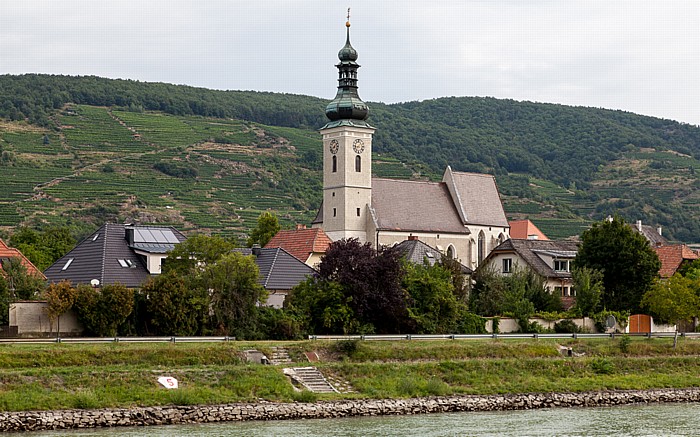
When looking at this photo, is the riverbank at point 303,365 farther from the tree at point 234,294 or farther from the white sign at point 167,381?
the tree at point 234,294

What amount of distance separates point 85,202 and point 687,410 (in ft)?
281

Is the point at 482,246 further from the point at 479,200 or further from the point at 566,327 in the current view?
the point at 566,327

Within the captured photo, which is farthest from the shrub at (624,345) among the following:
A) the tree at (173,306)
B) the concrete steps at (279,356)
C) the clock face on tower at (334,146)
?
the clock face on tower at (334,146)

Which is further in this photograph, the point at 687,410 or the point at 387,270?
the point at 387,270

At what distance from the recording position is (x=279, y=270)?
5947cm

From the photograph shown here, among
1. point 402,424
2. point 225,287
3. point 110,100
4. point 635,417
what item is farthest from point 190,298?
point 110,100

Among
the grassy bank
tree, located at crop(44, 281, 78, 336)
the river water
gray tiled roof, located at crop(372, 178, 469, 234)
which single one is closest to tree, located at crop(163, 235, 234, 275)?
tree, located at crop(44, 281, 78, 336)

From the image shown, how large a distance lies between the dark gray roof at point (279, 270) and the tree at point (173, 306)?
741 centimetres

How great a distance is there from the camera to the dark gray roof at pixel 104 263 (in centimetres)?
5641

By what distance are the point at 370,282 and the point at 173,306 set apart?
901cm

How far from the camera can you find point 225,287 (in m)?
50.9

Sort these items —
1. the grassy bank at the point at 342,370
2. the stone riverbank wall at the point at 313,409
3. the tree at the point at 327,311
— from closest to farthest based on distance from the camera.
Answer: the stone riverbank wall at the point at 313,409
the grassy bank at the point at 342,370
the tree at the point at 327,311

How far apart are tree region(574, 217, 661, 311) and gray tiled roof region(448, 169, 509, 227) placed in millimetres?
21558

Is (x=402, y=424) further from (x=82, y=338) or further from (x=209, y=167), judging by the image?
(x=209, y=167)
